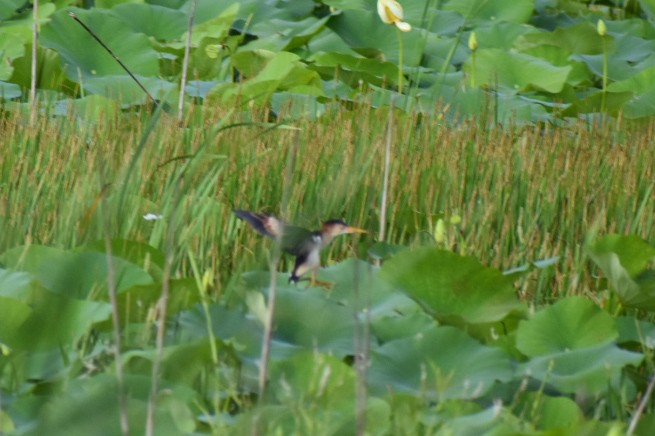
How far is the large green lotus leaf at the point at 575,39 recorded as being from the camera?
16.1ft

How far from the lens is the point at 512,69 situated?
4395mm

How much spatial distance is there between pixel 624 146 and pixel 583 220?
2.99 feet

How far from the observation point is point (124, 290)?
1671 mm

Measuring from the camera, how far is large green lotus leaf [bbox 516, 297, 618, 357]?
166 cm

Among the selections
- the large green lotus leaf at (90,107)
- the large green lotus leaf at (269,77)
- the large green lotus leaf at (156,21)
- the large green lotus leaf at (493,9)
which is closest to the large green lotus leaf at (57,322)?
the large green lotus leaf at (90,107)

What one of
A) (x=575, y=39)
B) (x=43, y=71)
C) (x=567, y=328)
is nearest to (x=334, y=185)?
(x=567, y=328)

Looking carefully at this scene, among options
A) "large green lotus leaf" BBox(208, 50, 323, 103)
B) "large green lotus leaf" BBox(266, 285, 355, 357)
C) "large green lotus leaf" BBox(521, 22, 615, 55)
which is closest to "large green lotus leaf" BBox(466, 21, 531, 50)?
"large green lotus leaf" BBox(521, 22, 615, 55)

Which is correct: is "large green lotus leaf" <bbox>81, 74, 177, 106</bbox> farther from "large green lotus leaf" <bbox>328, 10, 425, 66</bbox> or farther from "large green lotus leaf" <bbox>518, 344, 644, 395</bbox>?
"large green lotus leaf" <bbox>518, 344, 644, 395</bbox>

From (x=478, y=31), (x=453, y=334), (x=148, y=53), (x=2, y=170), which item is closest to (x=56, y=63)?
(x=148, y=53)

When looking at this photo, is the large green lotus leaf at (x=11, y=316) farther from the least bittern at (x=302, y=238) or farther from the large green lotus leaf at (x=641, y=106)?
the large green lotus leaf at (x=641, y=106)

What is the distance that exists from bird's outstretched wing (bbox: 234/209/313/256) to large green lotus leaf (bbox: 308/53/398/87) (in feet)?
7.43

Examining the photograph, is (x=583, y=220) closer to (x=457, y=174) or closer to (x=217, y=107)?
(x=457, y=174)

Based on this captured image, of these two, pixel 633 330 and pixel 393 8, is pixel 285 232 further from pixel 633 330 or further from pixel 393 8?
pixel 393 8

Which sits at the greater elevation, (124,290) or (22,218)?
(124,290)
